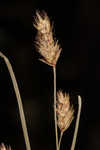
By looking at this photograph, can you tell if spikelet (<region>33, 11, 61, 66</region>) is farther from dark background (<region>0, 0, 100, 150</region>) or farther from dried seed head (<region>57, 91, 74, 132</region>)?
dark background (<region>0, 0, 100, 150</region>)

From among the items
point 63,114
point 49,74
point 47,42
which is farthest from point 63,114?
point 49,74

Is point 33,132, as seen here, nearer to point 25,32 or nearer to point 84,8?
point 25,32

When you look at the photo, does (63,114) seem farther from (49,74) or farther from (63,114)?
(49,74)

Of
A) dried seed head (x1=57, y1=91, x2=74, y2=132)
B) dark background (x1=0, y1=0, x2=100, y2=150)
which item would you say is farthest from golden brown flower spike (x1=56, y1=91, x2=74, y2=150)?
dark background (x1=0, y1=0, x2=100, y2=150)

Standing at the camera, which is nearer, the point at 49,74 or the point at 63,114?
the point at 63,114

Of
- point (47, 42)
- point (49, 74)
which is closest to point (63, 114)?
point (47, 42)

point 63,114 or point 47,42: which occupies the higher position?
point 47,42

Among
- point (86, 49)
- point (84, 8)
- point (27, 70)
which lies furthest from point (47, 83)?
point (84, 8)

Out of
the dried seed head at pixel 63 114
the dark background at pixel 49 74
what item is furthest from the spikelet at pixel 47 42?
the dark background at pixel 49 74
